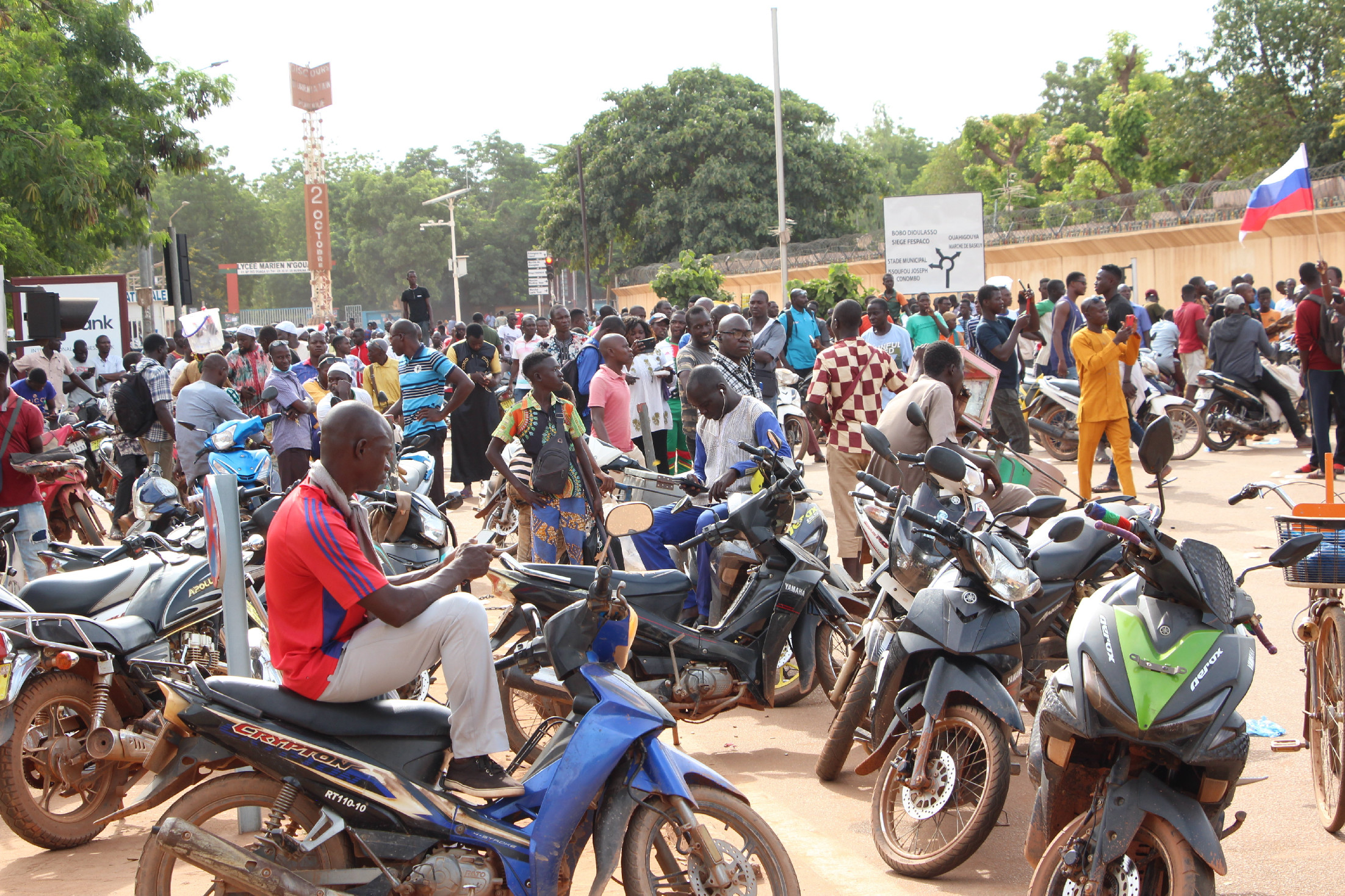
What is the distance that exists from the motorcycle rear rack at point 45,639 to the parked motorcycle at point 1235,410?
39.9 ft

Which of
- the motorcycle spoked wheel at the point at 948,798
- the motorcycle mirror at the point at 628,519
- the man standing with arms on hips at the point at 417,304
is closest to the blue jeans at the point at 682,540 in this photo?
the motorcycle mirror at the point at 628,519

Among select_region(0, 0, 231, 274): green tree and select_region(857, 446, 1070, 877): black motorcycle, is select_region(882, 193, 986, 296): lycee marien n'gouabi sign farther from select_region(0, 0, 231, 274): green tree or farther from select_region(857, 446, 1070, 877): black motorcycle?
select_region(0, 0, 231, 274): green tree

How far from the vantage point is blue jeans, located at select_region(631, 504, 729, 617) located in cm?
622

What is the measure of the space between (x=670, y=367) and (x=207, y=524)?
6.93m

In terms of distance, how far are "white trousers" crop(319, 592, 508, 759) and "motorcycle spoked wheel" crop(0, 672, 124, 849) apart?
1.76 metres

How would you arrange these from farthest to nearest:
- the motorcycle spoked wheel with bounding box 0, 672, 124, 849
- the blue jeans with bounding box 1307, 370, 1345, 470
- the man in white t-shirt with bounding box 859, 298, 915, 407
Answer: the blue jeans with bounding box 1307, 370, 1345, 470
the man in white t-shirt with bounding box 859, 298, 915, 407
the motorcycle spoked wheel with bounding box 0, 672, 124, 849

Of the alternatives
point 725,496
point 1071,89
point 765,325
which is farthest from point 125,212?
point 1071,89

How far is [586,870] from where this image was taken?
4.26 metres

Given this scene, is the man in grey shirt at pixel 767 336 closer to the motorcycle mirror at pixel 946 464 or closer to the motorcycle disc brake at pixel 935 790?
the motorcycle mirror at pixel 946 464

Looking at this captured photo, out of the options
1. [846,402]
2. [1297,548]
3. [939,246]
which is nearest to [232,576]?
[1297,548]

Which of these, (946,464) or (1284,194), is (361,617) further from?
(1284,194)

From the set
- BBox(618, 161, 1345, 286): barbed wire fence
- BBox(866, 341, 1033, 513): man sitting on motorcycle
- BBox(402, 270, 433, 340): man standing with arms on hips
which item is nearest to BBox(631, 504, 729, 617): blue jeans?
BBox(866, 341, 1033, 513): man sitting on motorcycle

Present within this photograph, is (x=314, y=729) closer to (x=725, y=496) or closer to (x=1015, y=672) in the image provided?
(x=1015, y=672)

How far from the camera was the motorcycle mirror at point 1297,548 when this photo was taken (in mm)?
3717
